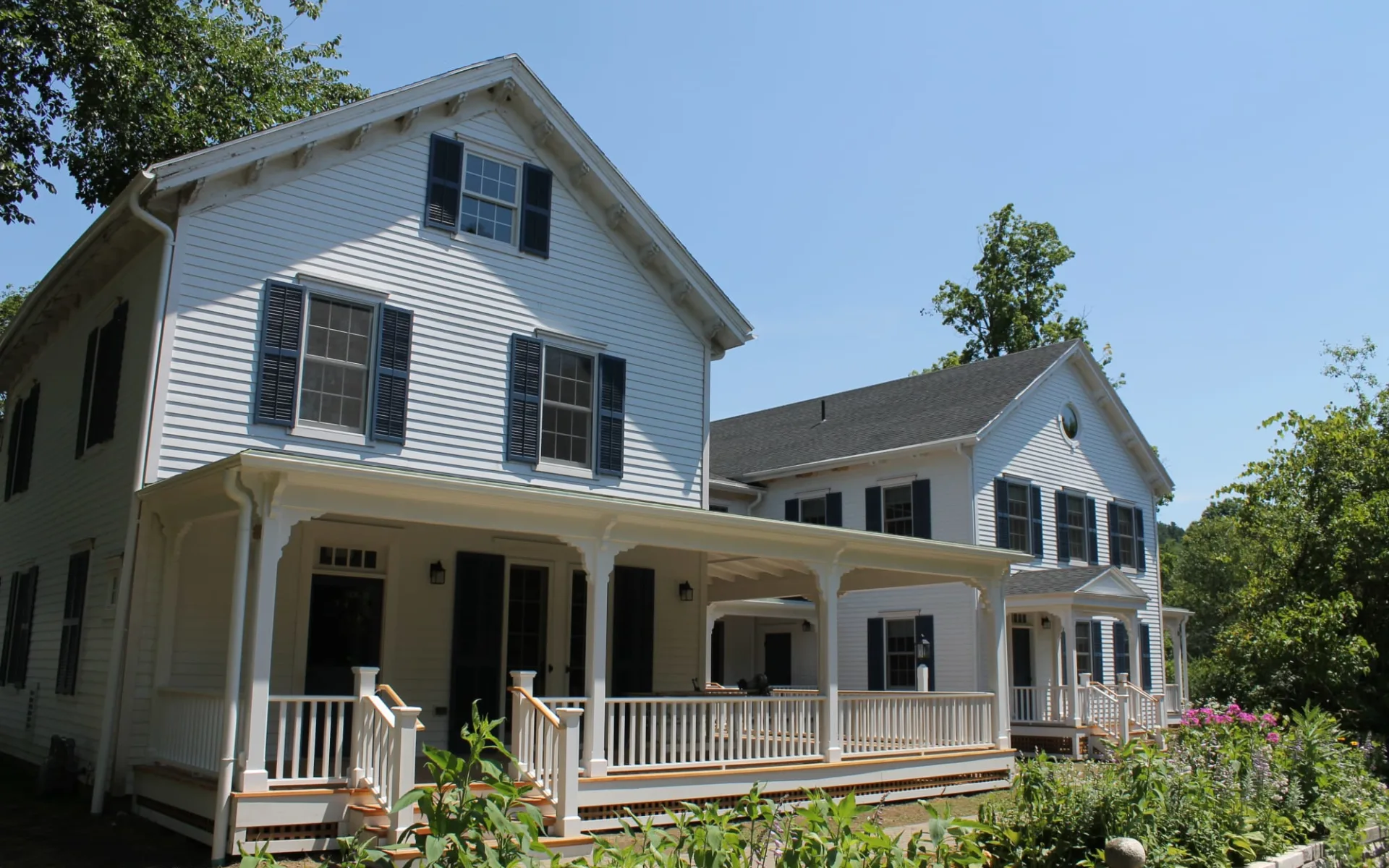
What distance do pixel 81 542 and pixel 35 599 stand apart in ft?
9.56

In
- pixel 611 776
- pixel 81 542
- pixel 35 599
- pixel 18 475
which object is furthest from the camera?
pixel 18 475

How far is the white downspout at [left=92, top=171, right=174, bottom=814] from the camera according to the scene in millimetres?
10914

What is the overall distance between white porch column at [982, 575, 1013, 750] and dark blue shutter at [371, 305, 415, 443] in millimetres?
8389

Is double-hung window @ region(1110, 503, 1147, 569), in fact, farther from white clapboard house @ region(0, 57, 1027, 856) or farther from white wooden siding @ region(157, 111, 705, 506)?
white wooden siding @ region(157, 111, 705, 506)

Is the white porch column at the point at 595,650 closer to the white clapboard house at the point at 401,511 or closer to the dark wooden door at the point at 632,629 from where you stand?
the white clapboard house at the point at 401,511

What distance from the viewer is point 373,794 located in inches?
366

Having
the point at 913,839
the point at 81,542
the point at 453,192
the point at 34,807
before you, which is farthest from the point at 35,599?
the point at 913,839

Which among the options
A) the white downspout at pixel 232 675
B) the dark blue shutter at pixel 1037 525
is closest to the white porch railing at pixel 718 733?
the white downspout at pixel 232 675

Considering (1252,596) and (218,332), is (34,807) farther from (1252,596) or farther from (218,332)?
(1252,596)

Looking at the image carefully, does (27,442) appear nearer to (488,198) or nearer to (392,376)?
(392,376)

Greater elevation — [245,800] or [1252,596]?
[1252,596]

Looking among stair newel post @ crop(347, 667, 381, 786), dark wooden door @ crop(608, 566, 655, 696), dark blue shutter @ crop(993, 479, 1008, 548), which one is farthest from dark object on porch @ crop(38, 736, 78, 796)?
dark blue shutter @ crop(993, 479, 1008, 548)

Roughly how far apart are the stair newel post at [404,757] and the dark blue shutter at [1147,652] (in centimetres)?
2060

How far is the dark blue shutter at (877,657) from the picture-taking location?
23.3 metres
